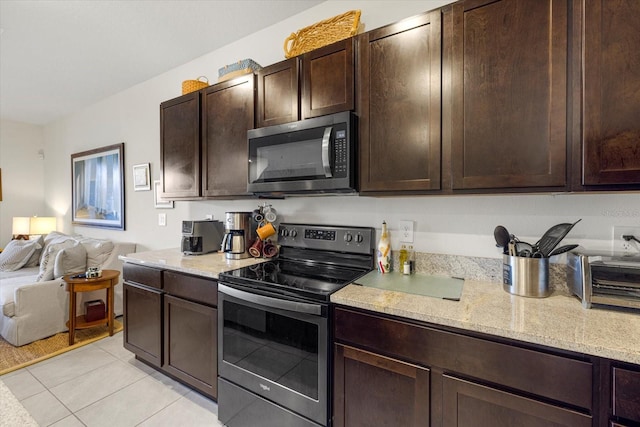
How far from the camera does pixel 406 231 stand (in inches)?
67.6

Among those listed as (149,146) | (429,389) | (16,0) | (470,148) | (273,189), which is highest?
(16,0)

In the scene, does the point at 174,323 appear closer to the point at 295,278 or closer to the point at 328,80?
the point at 295,278

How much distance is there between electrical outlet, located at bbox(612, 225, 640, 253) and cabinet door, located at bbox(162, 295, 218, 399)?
77.6 inches

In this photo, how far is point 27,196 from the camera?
4.63 meters

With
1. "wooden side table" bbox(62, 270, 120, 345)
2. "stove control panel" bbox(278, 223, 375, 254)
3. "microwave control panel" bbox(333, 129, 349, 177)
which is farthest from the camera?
"wooden side table" bbox(62, 270, 120, 345)

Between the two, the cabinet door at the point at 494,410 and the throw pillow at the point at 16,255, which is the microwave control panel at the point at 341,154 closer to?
the cabinet door at the point at 494,410

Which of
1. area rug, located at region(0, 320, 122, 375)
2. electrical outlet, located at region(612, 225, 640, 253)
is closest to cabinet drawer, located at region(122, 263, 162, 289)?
area rug, located at region(0, 320, 122, 375)

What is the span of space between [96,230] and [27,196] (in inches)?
74.0

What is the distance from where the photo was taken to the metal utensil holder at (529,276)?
1.21m

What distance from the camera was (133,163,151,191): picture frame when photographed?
3.17m

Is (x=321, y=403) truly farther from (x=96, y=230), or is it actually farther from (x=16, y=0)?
(x=96, y=230)

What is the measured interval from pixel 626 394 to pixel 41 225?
243 inches

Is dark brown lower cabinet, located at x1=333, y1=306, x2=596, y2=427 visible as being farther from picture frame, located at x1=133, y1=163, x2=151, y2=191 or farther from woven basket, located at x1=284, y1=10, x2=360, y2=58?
picture frame, located at x1=133, y1=163, x2=151, y2=191

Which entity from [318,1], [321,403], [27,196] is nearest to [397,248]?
[321,403]
